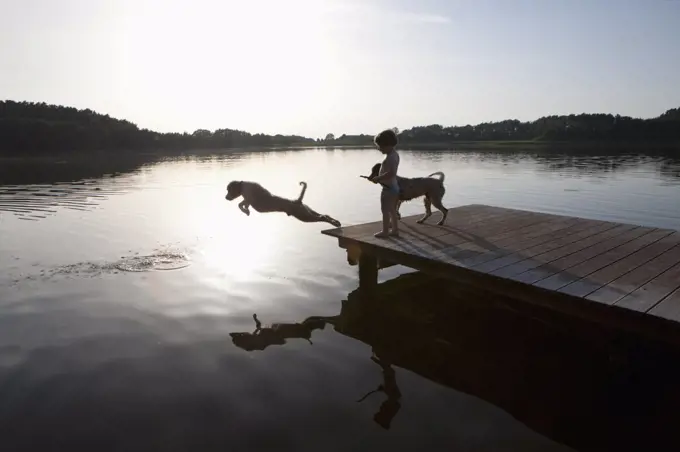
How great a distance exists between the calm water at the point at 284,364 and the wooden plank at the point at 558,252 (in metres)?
0.61

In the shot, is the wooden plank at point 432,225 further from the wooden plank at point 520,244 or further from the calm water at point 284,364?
the wooden plank at point 520,244

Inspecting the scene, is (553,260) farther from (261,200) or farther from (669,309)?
(261,200)

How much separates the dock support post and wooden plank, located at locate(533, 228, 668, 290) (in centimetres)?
348

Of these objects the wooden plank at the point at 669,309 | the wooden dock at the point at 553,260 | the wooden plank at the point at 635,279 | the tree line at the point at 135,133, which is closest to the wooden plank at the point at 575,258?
the wooden dock at the point at 553,260

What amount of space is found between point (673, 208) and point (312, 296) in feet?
57.6

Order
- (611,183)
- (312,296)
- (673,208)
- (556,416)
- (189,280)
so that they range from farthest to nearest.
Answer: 1. (611,183)
2. (673,208)
3. (189,280)
4. (312,296)
5. (556,416)

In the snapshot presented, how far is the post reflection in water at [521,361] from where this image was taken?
5.09 metres

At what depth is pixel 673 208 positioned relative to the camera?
19.0 metres

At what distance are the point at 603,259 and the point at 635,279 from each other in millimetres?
1042

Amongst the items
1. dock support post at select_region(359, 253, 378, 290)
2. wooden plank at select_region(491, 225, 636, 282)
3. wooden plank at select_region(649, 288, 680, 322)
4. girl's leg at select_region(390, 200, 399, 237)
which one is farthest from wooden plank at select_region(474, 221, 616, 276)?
dock support post at select_region(359, 253, 378, 290)

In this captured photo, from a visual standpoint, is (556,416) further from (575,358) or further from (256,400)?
(256,400)

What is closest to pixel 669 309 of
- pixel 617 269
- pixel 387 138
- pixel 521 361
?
pixel 617 269

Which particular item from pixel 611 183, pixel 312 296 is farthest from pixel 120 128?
pixel 312 296

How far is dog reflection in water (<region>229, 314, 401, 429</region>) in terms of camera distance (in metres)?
5.24
